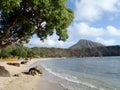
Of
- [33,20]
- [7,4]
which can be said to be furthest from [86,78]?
[7,4]

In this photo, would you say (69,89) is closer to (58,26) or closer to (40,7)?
(58,26)

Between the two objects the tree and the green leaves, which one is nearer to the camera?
the green leaves

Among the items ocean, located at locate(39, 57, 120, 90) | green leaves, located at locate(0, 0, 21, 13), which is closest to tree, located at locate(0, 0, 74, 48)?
green leaves, located at locate(0, 0, 21, 13)

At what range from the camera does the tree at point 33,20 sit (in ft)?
58.1

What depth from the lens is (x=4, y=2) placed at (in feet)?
47.3

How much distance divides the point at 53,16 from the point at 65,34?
3.02m

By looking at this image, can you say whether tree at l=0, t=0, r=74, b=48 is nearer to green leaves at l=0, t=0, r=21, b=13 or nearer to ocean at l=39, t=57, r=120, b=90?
green leaves at l=0, t=0, r=21, b=13

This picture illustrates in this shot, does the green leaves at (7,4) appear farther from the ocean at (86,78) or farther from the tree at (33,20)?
the ocean at (86,78)

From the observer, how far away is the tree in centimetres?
1770

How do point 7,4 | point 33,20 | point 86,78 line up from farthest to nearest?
point 86,78 → point 33,20 → point 7,4

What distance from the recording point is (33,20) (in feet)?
64.7

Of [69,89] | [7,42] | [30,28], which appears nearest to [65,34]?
[30,28]

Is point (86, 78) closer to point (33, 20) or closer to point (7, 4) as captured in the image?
point (33, 20)

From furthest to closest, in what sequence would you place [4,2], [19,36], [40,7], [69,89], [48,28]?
[69,89] < [19,36] < [48,28] < [40,7] < [4,2]
